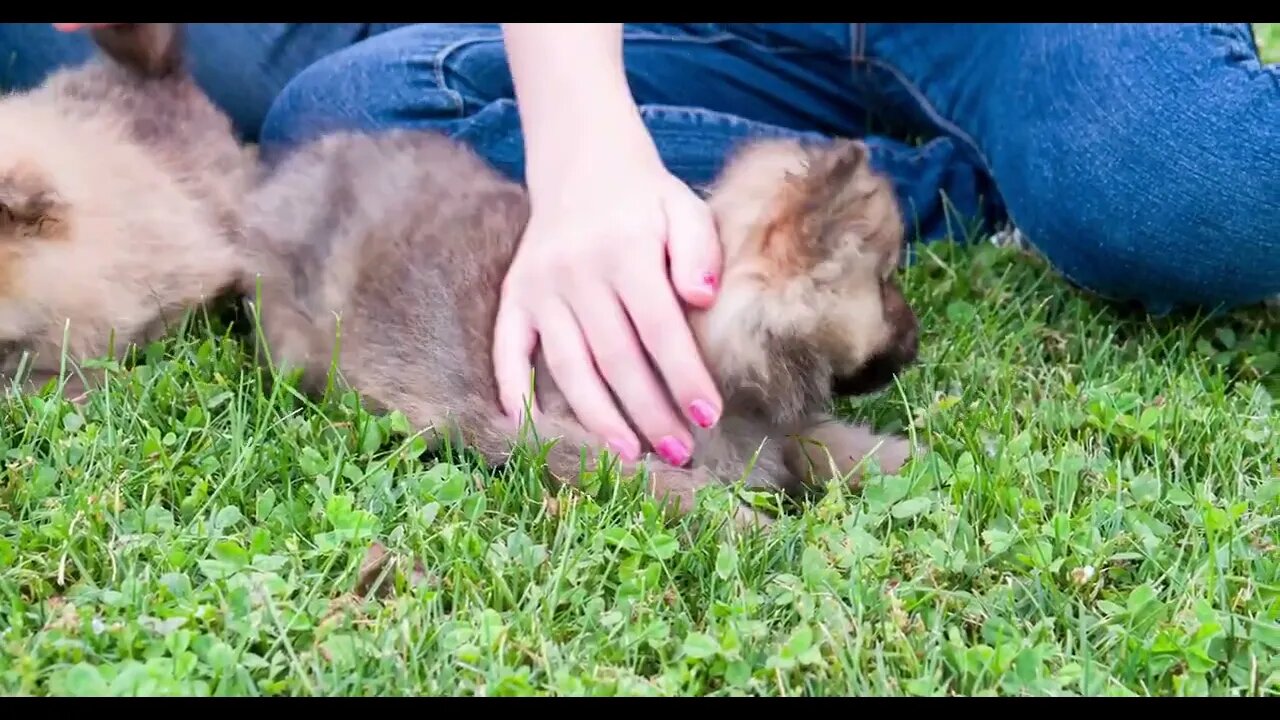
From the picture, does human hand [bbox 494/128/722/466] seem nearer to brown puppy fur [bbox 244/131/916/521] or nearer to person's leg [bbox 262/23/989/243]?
brown puppy fur [bbox 244/131/916/521]

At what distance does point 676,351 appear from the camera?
1.30m

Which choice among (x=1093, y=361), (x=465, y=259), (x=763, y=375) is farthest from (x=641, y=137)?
(x=1093, y=361)

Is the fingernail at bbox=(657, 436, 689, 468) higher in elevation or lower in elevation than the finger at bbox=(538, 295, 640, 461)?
lower

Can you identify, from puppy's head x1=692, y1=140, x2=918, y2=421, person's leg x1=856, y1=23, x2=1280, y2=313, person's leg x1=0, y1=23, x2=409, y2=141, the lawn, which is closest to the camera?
the lawn

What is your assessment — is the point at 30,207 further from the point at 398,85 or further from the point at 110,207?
the point at 398,85

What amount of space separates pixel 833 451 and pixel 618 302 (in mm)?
317

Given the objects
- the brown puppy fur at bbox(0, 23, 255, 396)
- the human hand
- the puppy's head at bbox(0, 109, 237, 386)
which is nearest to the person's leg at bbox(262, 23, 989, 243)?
the brown puppy fur at bbox(0, 23, 255, 396)

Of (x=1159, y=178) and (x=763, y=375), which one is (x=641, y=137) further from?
(x=1159, y=178)

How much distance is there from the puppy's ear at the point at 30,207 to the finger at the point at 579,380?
0.66 meters

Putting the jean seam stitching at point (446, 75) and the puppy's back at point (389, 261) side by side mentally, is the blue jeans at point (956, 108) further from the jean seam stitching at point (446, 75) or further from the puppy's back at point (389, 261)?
the puppy's back at point (389, 261)

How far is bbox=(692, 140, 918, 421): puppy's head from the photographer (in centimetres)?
127

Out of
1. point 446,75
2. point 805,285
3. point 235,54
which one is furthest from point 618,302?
point 235,54

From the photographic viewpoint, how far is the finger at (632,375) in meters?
1.33

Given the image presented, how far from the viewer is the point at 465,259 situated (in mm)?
1450
